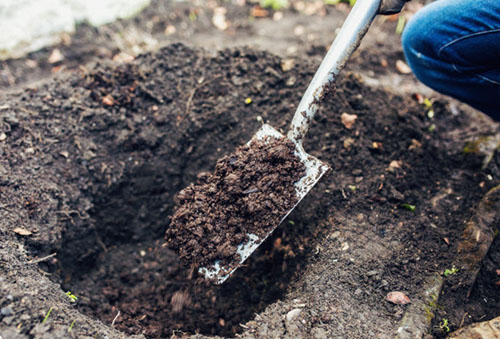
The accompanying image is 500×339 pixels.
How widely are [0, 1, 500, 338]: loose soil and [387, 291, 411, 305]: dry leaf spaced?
4cm

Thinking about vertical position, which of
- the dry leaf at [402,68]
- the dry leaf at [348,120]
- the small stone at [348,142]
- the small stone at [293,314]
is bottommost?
the small stone at [293,314]

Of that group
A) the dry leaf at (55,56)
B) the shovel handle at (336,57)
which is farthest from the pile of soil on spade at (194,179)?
the dry leaf at (55,56)

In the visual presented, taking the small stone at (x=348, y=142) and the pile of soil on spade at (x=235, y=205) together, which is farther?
the small stone at (x=348, y=142)

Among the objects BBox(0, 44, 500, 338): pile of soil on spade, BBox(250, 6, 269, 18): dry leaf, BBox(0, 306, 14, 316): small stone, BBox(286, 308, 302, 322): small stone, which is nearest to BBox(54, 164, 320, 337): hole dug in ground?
BBox(0, 44, 500, 338): pile of soil on spade

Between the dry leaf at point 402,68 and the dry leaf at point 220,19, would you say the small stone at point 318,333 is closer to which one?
the dry leaf at point 402,68

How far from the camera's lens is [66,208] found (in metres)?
2.27

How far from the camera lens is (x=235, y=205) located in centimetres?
194

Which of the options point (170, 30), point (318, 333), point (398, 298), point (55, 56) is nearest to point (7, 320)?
point (318, 333)

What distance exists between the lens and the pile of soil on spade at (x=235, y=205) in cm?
190

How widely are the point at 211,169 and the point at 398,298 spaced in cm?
137

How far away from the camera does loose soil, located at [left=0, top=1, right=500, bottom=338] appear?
1.92 m

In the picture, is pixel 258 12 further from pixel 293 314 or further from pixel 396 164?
pixel 293 314

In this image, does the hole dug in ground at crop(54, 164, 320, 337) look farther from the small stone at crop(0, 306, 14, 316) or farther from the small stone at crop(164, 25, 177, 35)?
the small stone at crop(164, 25, 177, 35)

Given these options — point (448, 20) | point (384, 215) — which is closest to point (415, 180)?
point (384, 215)
